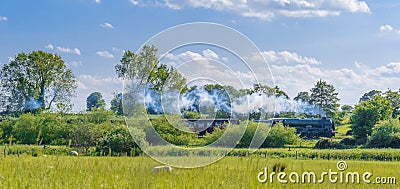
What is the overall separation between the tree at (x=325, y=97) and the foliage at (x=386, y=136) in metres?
34.0

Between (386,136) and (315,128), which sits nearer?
(386,136)

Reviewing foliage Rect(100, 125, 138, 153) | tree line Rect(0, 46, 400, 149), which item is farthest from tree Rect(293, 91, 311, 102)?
foliage Rect(100, 125, 138, 153)

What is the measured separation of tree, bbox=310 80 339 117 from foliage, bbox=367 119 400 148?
111 feet

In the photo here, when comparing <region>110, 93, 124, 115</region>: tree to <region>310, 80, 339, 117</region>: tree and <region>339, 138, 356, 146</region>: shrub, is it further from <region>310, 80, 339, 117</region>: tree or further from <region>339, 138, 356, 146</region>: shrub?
<region>310, 80, 339, 117</region>: tree

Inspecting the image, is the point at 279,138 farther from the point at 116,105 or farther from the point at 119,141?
the point at 119,141

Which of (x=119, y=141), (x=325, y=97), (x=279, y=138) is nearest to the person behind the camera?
(x=119, y=141)

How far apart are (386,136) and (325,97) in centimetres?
3855

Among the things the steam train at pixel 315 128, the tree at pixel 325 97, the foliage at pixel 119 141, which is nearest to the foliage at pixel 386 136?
the steam train at pixel 315 128

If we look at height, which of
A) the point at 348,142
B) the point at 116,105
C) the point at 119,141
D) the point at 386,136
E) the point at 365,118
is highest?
the point at 116,105

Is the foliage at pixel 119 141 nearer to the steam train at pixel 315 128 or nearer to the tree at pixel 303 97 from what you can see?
the steam train at pixel 315 128

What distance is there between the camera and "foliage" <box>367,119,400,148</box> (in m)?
39.6

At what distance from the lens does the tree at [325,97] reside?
7644 centimetres

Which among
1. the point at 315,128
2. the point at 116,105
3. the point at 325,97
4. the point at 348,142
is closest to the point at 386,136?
the point at 348,142

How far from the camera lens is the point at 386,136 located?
40.0 meters
